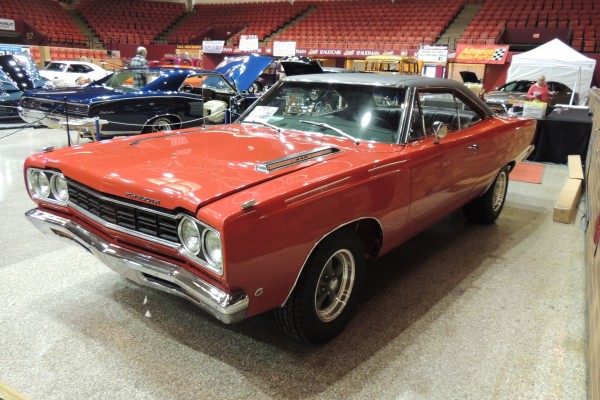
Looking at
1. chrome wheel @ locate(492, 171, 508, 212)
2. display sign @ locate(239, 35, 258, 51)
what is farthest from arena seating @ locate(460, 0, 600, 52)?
chrome wheel @ locate(492, 171, 508, 212)

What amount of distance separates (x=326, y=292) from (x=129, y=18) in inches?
1193

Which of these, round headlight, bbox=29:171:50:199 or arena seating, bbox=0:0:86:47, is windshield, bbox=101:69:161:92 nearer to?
round headlight, bbox=29:171:50:199

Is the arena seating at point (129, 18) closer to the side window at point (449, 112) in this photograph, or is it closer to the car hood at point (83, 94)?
the car hood at point (83, 94)

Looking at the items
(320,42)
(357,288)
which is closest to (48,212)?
(357,288)

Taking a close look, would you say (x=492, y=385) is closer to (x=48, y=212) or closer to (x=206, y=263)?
(x=206, y=263)

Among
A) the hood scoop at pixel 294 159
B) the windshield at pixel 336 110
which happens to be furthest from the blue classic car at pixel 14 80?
the hood scoop at pixel 294 159

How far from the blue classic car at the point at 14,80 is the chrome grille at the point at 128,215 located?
8.52 m

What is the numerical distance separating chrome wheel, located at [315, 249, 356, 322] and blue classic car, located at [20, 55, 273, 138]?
386 cm

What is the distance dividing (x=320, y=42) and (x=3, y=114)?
582 inches

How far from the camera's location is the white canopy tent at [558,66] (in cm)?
1327

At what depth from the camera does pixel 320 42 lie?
21453mm

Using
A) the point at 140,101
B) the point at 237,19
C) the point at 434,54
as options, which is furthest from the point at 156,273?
the point at 237,19

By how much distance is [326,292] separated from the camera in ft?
8.71

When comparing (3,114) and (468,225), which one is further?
(3,114)
